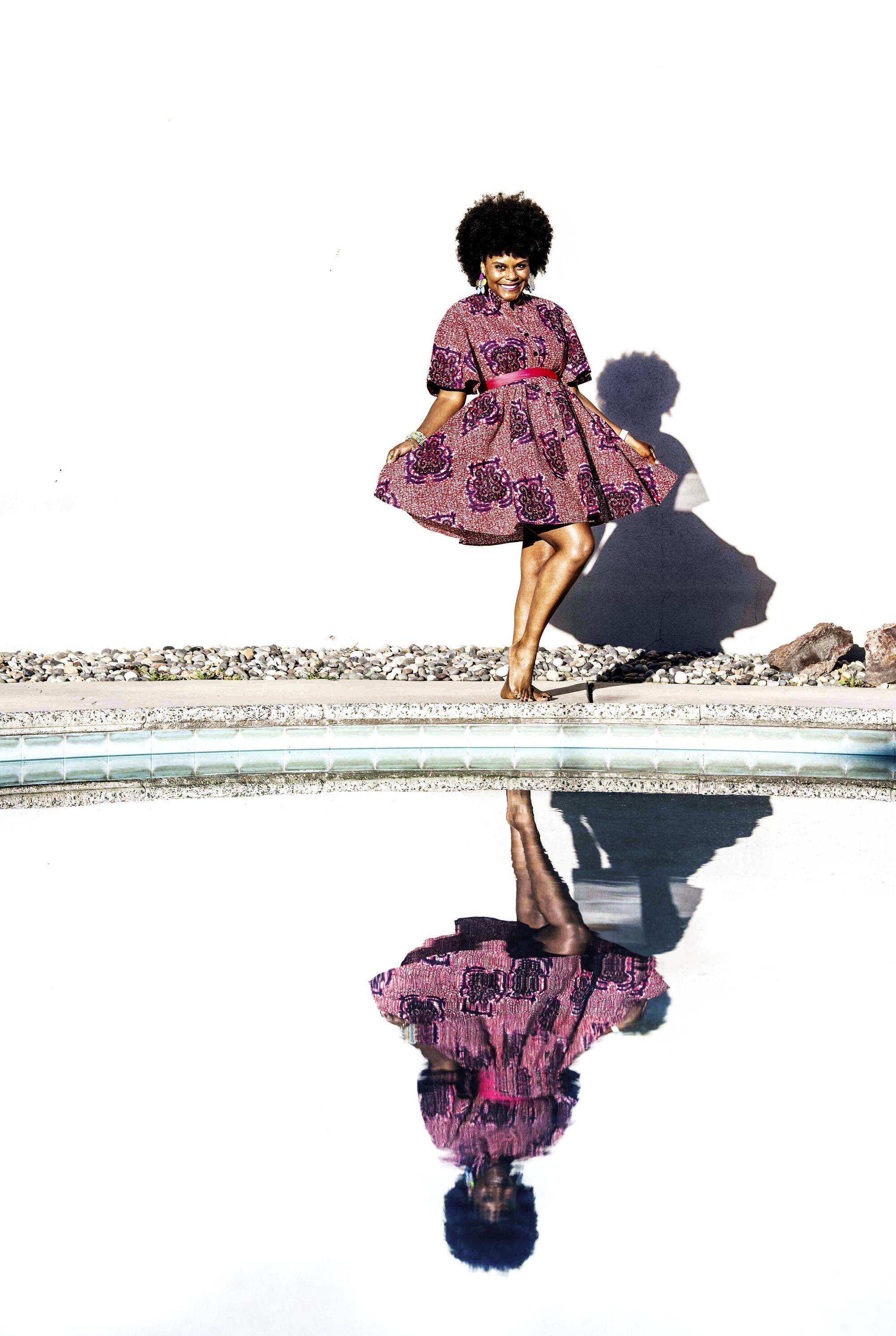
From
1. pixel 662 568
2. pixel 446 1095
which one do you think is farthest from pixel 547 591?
pixel 446 1095

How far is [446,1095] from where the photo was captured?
57.8 inches

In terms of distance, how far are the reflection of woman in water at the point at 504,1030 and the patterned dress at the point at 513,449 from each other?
6.66 ft

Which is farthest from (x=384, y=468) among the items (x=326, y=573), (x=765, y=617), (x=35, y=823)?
(x=765, y=617)

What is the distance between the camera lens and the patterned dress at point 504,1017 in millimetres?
1396

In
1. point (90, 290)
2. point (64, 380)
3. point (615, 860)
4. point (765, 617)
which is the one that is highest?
point (90, 290)

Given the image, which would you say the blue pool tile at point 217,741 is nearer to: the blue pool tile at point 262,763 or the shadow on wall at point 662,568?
the blue pool tile at point 262,763

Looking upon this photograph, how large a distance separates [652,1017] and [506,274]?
3156 mm

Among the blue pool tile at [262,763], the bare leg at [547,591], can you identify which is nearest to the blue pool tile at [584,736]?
the bare leg at [547,591]

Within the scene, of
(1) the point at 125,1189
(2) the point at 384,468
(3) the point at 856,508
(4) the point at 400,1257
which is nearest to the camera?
(4) the point at 400,1257

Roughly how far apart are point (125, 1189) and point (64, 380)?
5.62 metres

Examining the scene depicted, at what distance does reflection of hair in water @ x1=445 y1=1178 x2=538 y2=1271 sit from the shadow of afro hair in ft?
11.7

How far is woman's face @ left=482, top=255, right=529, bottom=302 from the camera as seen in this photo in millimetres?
4344

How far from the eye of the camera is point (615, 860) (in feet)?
8.66

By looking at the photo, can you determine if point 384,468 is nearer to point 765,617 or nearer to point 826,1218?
point 765,617
